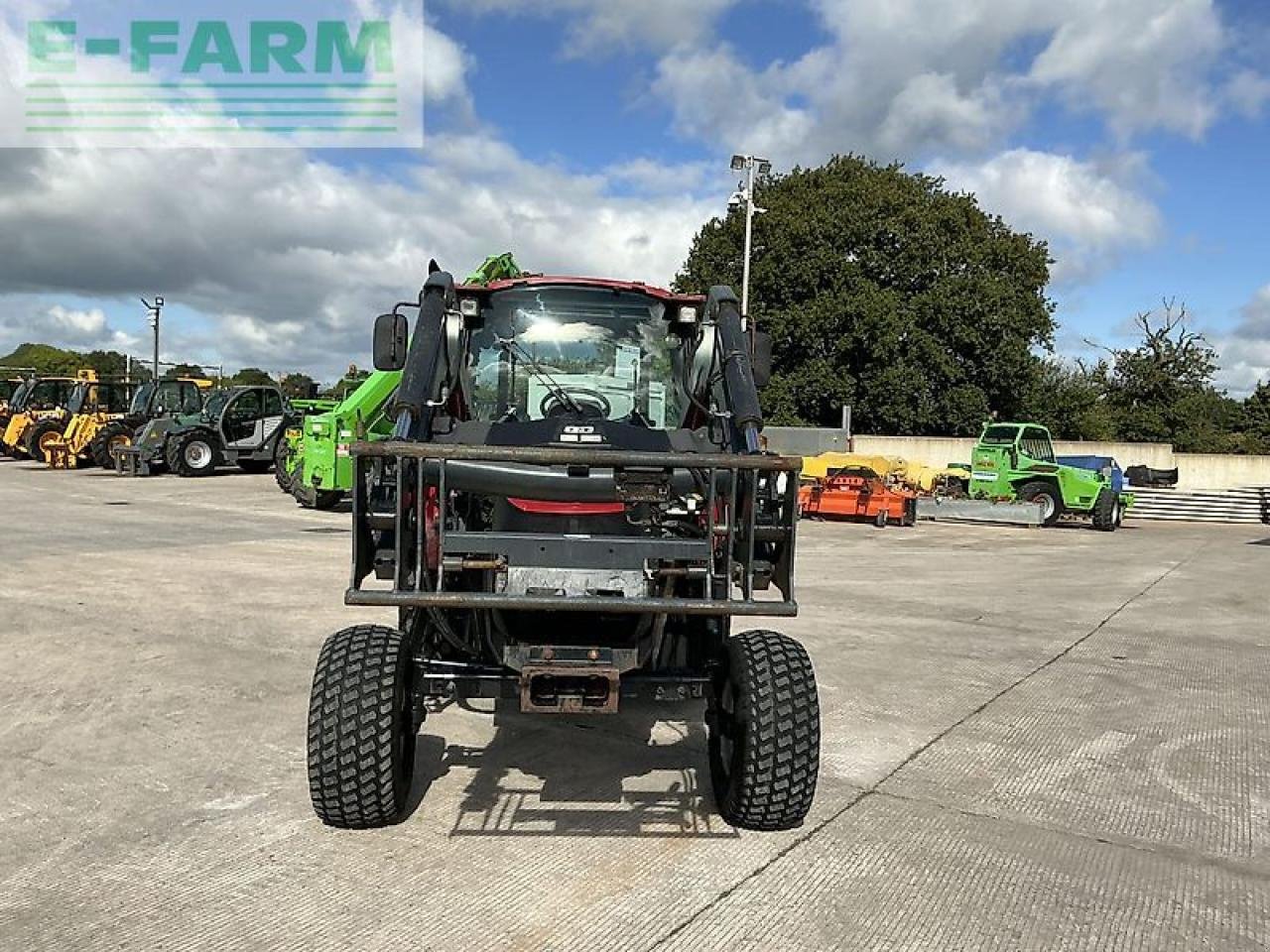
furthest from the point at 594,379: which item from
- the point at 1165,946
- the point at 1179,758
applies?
the point at 1179,758

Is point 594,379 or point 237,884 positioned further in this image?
point 594,379

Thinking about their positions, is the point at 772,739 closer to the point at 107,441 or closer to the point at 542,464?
the point at 542,464

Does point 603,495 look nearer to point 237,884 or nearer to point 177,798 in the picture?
point 237,884

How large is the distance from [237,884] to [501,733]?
1.90 metres

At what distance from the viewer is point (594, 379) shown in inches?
196

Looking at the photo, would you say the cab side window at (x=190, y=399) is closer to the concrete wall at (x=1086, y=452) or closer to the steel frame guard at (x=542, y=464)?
the concrete wall at (x=1086, y=452)

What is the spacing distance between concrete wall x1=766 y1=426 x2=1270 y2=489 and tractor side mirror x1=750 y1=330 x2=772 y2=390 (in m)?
24.0

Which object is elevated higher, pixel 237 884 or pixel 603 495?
pixel 603 495

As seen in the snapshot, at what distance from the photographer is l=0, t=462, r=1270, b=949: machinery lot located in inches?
135

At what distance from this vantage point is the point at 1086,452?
32031 mm

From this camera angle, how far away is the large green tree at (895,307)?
112ft

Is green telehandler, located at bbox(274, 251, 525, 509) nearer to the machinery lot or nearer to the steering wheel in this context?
the machinery lot

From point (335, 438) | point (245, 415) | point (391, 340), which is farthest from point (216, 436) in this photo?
point (391, 340)

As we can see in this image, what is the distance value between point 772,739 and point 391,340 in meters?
2.31
